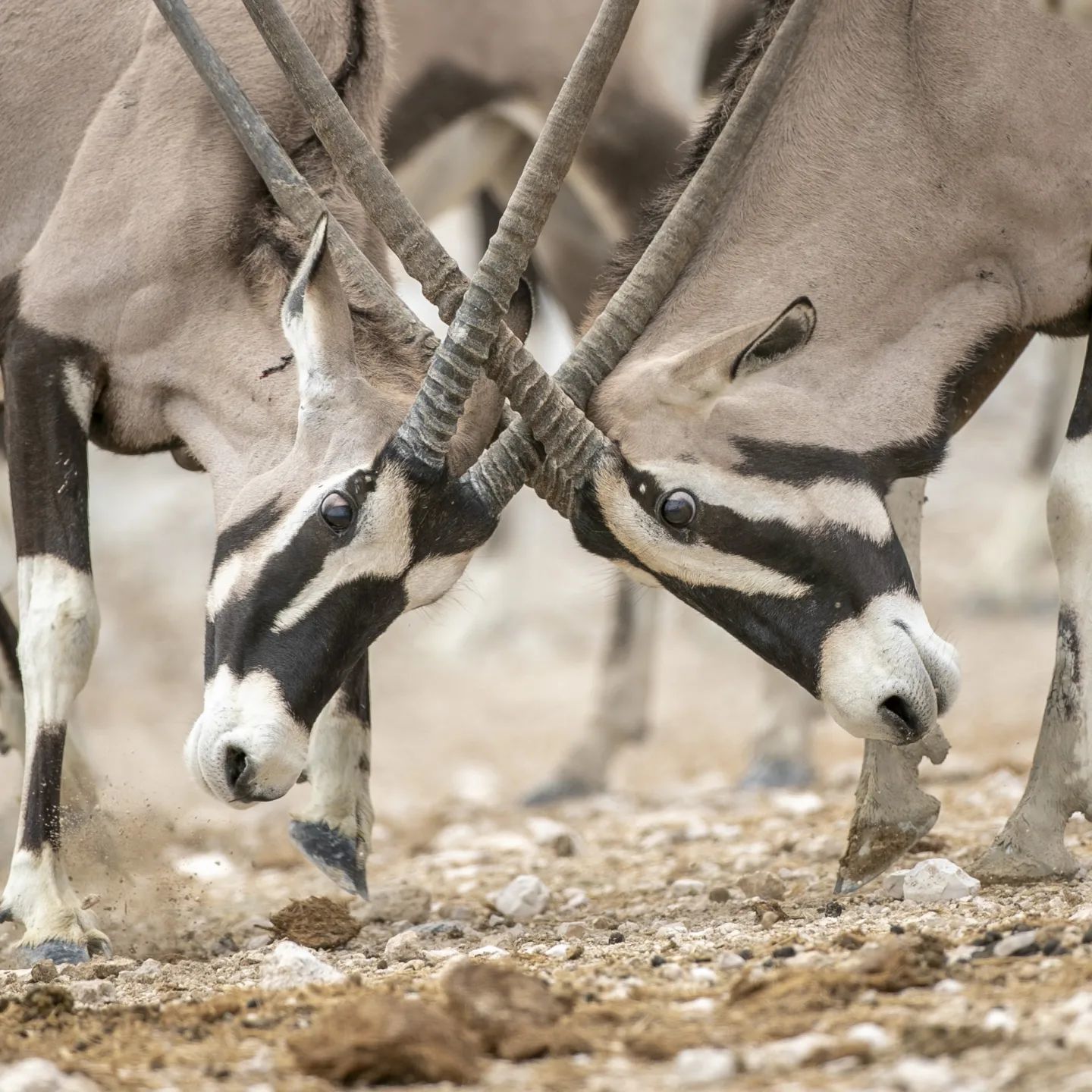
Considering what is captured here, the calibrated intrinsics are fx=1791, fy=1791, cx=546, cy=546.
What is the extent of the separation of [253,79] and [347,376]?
1.24m

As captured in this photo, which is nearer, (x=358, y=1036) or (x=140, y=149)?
(x=358, y=1036)

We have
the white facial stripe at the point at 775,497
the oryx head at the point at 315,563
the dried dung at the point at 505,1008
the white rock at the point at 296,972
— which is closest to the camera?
the dried dung at the point at 505,1008

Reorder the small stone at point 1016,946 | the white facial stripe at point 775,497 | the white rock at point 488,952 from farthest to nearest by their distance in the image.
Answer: the white facial stripe at point 775,497, the white rock at point 488,952, the small stone at point 1016,946

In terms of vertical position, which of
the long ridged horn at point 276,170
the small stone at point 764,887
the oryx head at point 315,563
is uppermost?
the long ridged horn at point 276,170

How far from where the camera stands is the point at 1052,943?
3.48 meters

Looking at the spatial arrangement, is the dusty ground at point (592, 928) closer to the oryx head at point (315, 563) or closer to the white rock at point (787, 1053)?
the white rock at point (787, 1053)

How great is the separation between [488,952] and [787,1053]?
1.44 metres

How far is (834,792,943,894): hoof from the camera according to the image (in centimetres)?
500

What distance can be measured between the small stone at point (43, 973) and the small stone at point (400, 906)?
47.8 inches

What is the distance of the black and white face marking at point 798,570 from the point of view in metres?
4.57

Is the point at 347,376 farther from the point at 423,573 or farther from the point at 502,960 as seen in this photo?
the point at 502,960

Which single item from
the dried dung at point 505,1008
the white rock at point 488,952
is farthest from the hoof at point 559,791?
the dried dung at point 505,1008

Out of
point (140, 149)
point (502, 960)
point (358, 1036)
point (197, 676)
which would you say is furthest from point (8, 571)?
point (358, 1036)

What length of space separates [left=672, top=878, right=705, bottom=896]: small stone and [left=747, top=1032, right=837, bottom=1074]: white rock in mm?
2316
